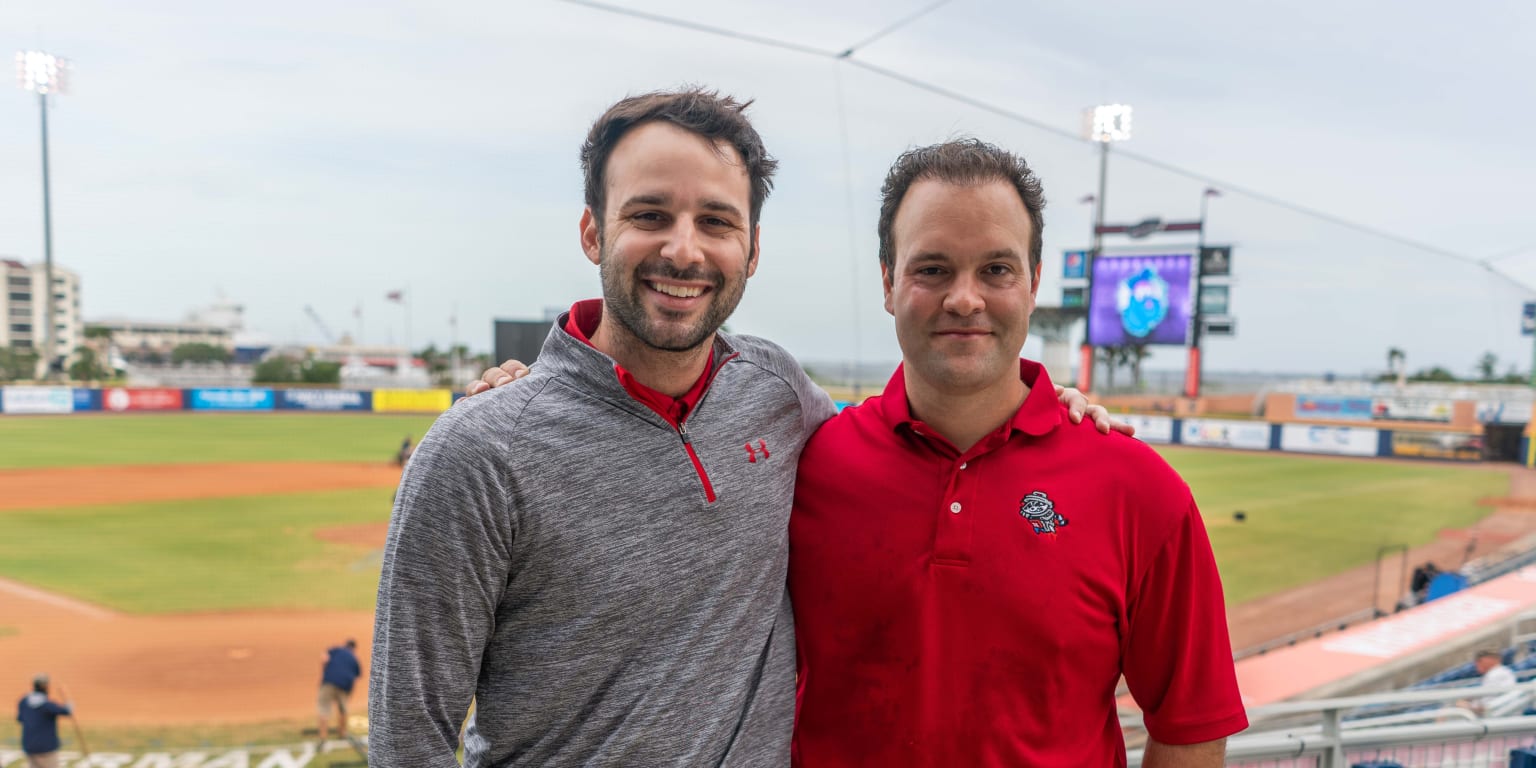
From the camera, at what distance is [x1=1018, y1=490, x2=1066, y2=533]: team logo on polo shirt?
1.54m

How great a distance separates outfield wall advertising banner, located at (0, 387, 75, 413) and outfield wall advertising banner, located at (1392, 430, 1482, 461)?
4596 centimetres

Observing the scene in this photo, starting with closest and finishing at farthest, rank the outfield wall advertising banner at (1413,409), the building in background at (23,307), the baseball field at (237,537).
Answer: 1. the baseball field at (237,537)
2. the building in background at (23,307)
3. the outfield wall advertising banner at (1413,409)

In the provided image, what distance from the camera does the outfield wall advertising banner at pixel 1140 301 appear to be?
950 inches

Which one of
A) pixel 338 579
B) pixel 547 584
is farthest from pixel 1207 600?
pixel 338 579

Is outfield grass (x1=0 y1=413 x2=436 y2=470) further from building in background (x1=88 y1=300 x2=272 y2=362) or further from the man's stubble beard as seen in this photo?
the man's stubble beard

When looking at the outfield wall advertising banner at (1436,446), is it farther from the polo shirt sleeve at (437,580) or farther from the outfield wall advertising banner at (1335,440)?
the polo shirt sleeve at (437,580)

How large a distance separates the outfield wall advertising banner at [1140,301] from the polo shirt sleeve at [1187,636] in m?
24.7

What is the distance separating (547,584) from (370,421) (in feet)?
124

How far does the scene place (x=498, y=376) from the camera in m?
1.66

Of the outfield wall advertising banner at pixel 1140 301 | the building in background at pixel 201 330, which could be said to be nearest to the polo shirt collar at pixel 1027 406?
the outfield wall advertising banner at pixel 1140 301

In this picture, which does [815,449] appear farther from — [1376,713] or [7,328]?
[7,328]

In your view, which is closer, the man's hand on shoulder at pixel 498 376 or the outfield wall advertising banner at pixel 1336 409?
the man's hand on shoulder at pixel 498 376

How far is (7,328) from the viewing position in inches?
1104

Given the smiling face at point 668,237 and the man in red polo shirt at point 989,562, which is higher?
the smiling face at point 668,237
